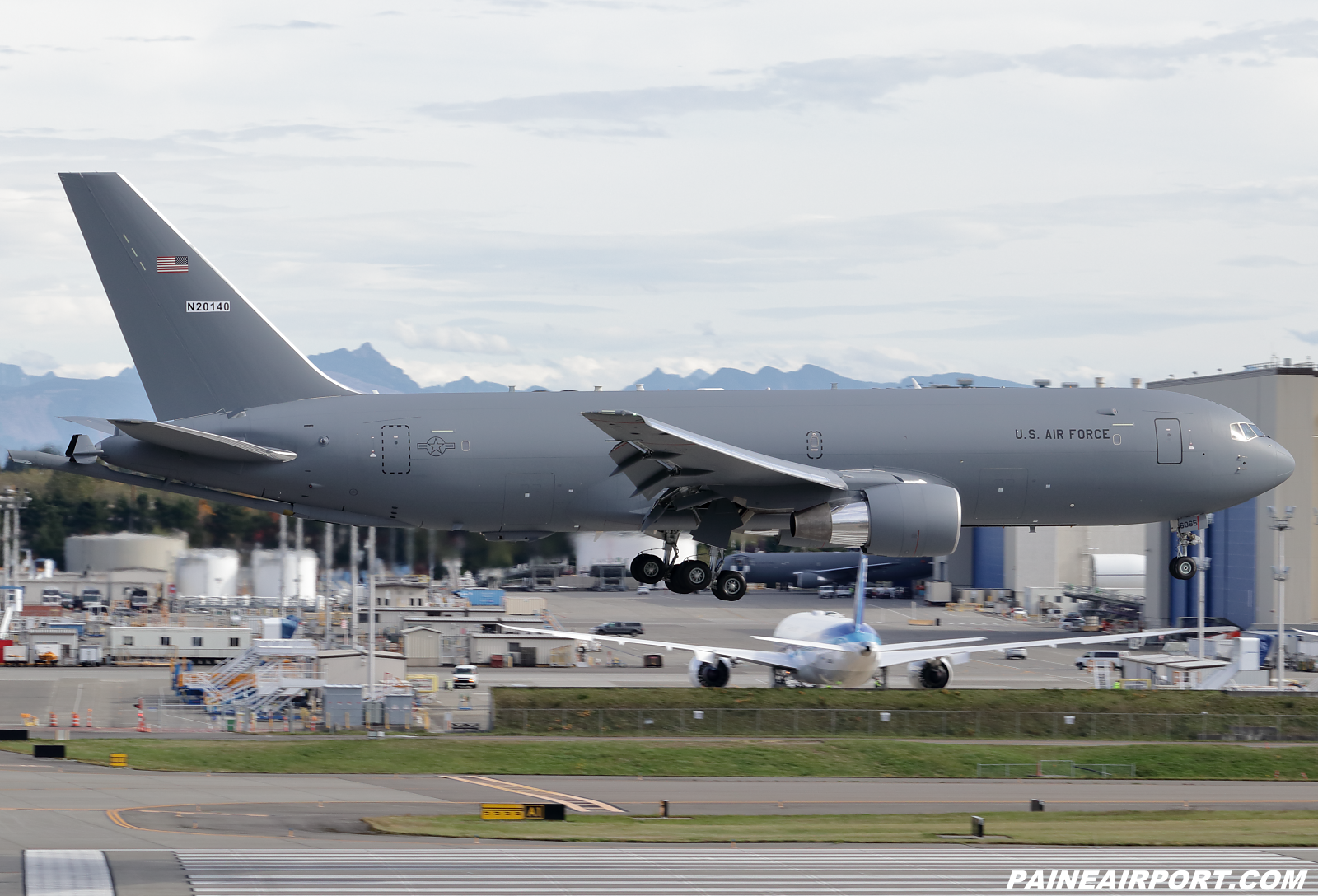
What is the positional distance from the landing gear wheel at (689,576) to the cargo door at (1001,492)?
25.3 feet

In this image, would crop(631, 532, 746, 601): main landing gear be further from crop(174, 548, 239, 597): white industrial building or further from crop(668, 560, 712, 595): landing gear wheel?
crop(174, 548, 239, 597): white industrial building

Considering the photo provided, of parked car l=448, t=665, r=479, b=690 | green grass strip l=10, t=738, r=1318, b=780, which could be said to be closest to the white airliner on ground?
parked car l=448, t=665, r=479, b=690

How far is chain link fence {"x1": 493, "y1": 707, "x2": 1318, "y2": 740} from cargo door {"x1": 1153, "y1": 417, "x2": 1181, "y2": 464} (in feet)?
98.8

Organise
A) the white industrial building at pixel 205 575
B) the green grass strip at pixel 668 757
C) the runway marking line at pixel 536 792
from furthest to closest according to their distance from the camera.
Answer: the white industrial building at pixel 205 575 → the green grass strip at pixel 668 757 → the runway marking line at pixel 536 792

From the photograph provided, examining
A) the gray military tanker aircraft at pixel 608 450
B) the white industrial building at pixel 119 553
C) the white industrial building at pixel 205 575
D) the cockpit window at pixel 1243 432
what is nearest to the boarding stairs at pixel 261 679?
the white industrial building at pixel 205 575

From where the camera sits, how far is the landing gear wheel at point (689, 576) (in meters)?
40.3

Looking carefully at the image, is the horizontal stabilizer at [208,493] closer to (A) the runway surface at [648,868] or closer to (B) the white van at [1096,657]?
(A) the runway surface at [648,868]

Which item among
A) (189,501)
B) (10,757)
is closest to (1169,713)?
(10,757)

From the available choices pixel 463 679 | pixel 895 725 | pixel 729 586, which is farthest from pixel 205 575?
pixel 729 586

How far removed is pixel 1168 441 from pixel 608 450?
1552 centimetres

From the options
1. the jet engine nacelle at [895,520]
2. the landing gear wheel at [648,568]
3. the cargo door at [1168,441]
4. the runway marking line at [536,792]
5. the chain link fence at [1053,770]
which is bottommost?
the chain link fence at [1053,770]

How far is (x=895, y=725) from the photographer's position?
68.1 m

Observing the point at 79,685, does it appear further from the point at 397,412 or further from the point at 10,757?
the point at 397,412

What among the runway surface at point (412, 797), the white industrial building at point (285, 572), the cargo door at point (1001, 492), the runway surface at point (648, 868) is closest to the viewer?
the runway surface at point (648, 868)
